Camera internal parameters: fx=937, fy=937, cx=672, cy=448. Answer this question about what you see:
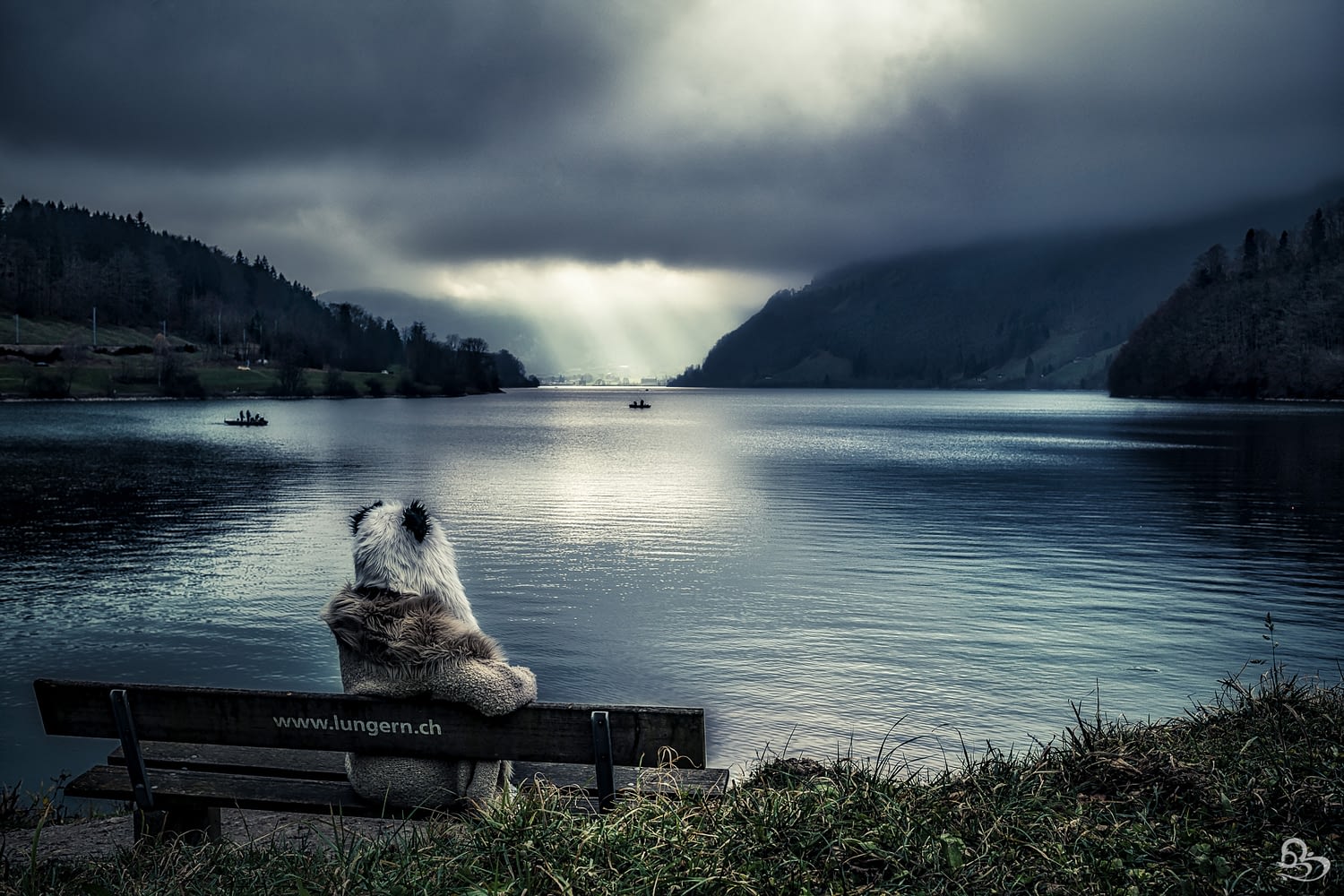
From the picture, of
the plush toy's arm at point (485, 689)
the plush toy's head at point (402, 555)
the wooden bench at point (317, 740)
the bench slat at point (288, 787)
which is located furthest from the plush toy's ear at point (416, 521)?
the bench slat at point (288, 787)

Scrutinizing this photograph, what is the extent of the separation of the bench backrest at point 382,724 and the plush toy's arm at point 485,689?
103 mm

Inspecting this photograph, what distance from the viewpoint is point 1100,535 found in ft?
107

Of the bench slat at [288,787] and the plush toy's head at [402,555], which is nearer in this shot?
the plush toy's head at [402,555]

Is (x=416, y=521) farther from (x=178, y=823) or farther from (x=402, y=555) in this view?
(x=178, y=823)

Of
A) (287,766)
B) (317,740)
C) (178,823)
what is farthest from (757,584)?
(317,740)

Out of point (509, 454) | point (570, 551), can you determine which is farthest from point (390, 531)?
point (509, 454)

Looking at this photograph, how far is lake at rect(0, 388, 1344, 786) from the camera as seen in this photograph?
49.4 ft

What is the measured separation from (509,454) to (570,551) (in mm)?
49686

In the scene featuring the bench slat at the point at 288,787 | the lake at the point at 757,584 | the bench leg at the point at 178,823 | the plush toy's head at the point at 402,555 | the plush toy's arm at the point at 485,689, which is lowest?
the lake at the point at 757,584

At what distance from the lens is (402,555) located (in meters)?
6.18

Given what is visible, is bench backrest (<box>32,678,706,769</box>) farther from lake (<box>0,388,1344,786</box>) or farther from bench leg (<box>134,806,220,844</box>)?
lake (<box>0,388,1344,786</box>)

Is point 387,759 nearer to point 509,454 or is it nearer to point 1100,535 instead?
point 1100,535

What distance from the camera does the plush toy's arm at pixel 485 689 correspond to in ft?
18.9

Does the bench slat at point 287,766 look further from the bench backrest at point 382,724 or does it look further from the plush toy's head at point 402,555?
the plush toy's head at point 402,555
